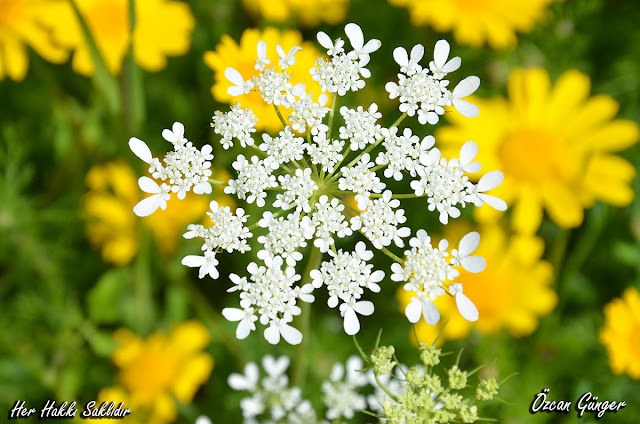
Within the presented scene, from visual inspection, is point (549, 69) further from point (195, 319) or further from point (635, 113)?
point (195, 319)

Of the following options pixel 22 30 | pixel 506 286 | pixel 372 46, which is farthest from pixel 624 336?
pixel 22 30

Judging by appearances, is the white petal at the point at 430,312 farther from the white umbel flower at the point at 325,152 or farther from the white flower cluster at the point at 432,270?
the white umbel flower at the point at 325,152

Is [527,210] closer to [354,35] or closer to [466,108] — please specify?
[466,108]

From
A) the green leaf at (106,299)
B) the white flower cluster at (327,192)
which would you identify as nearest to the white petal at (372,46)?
the white flower cluster at (327,192)

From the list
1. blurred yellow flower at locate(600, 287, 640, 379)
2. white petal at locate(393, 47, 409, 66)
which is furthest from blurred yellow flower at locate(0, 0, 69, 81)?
blurred yellow flower at locate(600, 287, 640, 379)

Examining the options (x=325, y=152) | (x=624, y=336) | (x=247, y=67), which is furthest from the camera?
(x=624, y=336)

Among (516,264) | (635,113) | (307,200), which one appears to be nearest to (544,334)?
(516,264)
